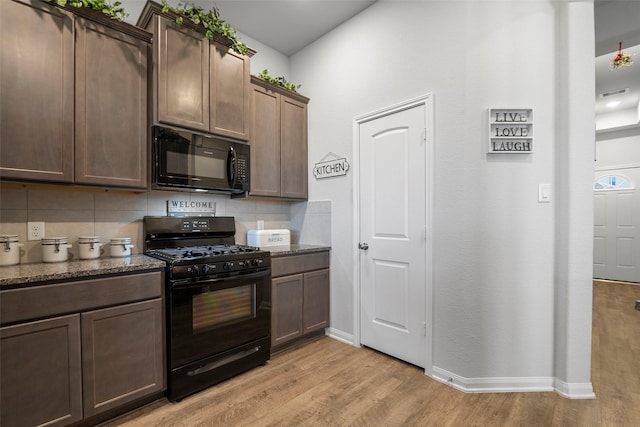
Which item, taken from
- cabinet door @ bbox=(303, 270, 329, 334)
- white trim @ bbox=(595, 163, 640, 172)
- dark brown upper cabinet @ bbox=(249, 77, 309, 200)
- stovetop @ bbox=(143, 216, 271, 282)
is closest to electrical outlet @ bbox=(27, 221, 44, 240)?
stovetop @ bbox=(143, 216, 271, 282)

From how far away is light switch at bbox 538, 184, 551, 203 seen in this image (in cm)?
199

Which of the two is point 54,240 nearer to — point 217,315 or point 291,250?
point 217,315

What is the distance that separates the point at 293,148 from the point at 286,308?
164 centimetres

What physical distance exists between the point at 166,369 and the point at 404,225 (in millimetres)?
2006

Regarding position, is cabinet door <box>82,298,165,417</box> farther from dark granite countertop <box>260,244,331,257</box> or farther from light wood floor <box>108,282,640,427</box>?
dark granite countertop <box>260,244,331,257</box>

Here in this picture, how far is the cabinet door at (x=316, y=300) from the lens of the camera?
2782 millimetres

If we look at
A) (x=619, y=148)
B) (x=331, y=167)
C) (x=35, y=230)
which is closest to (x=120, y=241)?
(x=35, y=230)

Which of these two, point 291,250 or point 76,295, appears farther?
point 291,250

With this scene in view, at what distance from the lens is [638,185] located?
213 inches

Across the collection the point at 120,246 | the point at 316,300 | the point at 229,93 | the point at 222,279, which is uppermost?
the point at 229,93

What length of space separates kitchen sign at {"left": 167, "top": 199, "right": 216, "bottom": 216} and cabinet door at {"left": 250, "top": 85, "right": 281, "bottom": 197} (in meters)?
0.43

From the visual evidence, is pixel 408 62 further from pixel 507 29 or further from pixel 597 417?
pixel 597 417

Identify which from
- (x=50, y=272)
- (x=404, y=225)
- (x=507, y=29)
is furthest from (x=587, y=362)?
(x=50, y=272)

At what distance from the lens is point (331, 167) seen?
299cm
